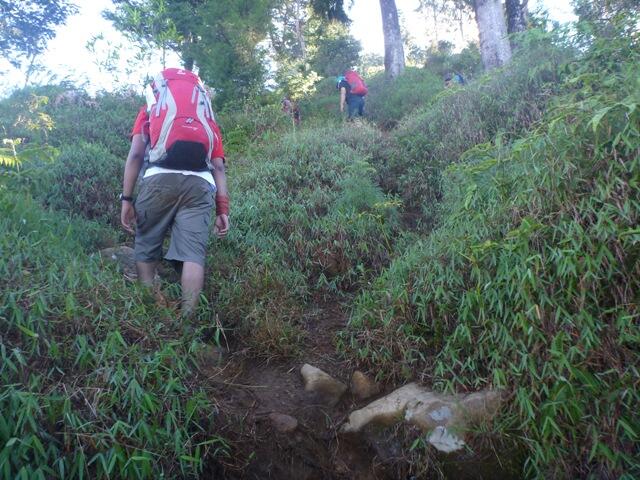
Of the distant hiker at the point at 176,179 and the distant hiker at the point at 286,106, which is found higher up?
the distant hiker at the point at 286,106

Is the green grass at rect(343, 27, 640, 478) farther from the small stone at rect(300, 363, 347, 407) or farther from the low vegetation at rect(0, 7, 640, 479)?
the small stone at rect(300, 363, 347, 407)

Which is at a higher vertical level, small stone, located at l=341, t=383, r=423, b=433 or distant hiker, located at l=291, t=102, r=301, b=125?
distant hiker, located at l=291, t=102, r=301, b=125

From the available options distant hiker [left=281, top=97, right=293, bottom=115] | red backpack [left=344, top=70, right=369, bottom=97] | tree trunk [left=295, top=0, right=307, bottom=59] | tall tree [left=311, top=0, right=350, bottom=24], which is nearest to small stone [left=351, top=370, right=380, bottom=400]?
distant hiker [left=281, top=97, right=293, bottom=115]

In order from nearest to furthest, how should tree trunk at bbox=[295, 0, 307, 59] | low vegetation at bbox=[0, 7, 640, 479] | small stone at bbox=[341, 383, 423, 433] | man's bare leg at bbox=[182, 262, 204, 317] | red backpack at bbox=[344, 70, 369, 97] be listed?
low vegetation at bbox=[0, 7, 640, 479] < small stone at bbox=[341, 383, 423, 433] < man's bare leg at bbox=[182, 262, 204, 317] < red backpack at bbox=[344, 70, 369, 97] < tree trunk at bbox=[295, 0, 307, 59]

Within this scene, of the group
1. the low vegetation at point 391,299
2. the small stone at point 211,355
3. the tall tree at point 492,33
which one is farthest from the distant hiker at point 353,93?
the small stone at point 211,355

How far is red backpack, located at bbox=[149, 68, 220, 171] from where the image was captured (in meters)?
3.82

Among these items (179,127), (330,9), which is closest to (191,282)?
(179,127)

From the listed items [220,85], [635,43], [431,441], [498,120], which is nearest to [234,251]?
[431,441]

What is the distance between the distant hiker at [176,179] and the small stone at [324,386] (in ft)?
Answer: 2.96

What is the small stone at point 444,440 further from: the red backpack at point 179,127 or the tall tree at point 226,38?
the tall tree at point 226,38

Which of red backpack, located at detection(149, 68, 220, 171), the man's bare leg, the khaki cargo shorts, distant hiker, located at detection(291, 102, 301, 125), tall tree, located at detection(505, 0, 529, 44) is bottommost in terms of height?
the man's bare leg

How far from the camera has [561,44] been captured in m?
6.20

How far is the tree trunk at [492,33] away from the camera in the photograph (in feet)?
30.7

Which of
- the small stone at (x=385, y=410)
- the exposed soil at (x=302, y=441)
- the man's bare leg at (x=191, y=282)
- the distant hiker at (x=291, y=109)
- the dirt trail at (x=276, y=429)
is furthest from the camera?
the distant hiker at (x=291, y=109)
